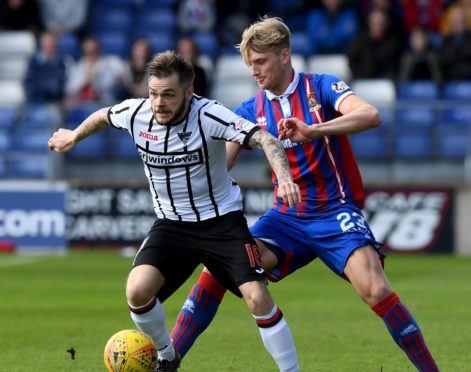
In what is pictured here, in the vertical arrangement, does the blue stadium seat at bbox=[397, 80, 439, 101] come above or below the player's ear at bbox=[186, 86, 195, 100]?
below

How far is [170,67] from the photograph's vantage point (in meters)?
5.46

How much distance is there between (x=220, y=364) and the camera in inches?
255

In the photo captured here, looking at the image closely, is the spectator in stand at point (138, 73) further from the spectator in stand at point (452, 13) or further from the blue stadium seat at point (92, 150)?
the spectator in stand at point (452, 13)

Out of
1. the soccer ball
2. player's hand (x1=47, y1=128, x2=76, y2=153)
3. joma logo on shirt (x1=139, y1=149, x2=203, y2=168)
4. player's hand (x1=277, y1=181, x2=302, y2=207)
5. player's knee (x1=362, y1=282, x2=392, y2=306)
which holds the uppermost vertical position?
player's hand (x1=47, y1=128, x2=76, y2=153)

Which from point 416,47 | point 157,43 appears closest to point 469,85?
point 416,47

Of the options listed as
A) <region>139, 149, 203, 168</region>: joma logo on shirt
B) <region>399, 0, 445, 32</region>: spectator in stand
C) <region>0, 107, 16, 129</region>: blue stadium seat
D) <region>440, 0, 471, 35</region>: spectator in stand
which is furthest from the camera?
<region>399, 0, 445, 32</region>: spectator in stand

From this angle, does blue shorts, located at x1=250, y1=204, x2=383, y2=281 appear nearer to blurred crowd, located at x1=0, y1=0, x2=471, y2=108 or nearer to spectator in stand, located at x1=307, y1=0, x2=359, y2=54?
blurred crowd, located at x1=0, y1=0, x2=471, y2=108

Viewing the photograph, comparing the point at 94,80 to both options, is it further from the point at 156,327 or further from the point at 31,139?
the point at 156,327

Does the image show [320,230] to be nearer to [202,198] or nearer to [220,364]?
[202,198]

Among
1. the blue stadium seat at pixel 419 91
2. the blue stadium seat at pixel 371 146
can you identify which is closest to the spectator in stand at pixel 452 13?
the blue stadium seat at pixel 419 91

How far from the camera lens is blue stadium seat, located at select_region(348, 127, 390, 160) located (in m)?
15.6

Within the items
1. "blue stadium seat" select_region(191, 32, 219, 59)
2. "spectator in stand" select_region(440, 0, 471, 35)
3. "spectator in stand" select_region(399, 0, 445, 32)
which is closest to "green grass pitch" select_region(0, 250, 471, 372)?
"spectator in stand" select_region(440, 0, 471, 35)

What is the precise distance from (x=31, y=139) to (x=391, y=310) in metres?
11.5

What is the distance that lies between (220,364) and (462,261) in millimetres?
8504
